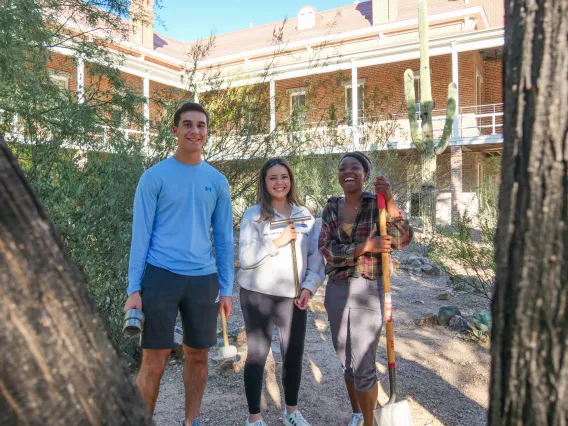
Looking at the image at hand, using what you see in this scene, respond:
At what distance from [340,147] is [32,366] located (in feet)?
33.4

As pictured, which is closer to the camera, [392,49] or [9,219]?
[9,219]

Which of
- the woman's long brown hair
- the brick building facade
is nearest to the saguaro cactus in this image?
the brick building facade

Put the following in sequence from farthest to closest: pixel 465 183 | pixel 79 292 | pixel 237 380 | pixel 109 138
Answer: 1. pixel 465 183
2. pixel 109 138
3. pixel 237 380
4. pixel 79 292

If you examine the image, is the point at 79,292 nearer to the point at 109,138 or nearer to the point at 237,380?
the point at 237,380

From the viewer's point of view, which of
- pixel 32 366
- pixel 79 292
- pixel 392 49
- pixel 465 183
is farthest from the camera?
pixel 465 183

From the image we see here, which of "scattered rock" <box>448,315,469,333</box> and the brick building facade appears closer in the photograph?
"scattered rock" <box>448,315,469,333</box>

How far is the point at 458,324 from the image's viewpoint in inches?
226

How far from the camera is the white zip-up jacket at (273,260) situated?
313cm

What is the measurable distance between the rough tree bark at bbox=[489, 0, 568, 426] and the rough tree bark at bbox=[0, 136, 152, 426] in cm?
78

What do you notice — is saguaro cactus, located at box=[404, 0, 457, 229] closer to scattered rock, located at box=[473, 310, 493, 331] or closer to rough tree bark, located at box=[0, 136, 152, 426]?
scattered rock, located at box=[473, 310, 493, 331]

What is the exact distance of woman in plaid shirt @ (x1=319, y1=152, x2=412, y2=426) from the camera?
9.80 ft

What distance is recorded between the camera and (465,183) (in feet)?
60.7

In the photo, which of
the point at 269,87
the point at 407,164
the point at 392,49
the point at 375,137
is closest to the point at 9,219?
the point at 269,87

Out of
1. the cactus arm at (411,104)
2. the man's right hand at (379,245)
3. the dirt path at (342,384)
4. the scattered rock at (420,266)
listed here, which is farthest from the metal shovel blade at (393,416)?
the cactus arm at (411,104)
